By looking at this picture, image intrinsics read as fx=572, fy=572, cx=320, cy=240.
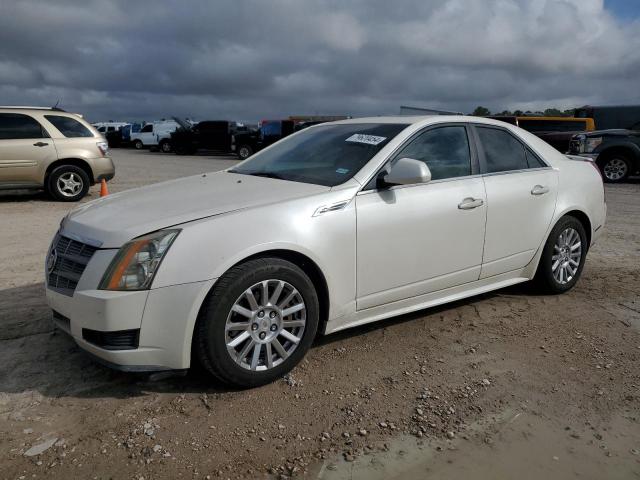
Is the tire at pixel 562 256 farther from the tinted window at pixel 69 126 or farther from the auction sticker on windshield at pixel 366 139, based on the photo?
the tinted window at pixel 69 126

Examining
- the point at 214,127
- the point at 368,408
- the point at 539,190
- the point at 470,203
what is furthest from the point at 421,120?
the point at 214,127

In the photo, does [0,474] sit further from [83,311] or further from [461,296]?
[461,296]

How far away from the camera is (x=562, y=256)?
5.05 meters

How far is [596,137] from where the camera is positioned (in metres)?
15.2

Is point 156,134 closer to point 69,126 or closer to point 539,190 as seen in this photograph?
point 69,126

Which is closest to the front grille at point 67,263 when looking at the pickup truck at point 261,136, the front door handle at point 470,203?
the front door handle at point 470,203

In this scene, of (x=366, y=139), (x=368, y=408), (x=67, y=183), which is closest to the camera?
(x=368, y=408)

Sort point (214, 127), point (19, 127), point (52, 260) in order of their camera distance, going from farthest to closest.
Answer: point (214, 127)
point (19, 127)
point (52, 260)

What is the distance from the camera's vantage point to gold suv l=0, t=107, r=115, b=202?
33.4 feet

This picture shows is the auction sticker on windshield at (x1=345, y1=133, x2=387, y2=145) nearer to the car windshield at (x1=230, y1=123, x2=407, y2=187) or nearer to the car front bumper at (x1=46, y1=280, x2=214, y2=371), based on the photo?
the car windshield at (x1=230, y1=123, x2=407, y2=187)

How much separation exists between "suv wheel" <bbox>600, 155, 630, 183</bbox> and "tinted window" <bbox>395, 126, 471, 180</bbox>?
12774 millimetres

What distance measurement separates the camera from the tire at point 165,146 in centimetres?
3500

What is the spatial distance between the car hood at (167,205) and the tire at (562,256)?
2337 millimetres

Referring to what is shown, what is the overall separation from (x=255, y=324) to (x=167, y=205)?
3.00 ft
